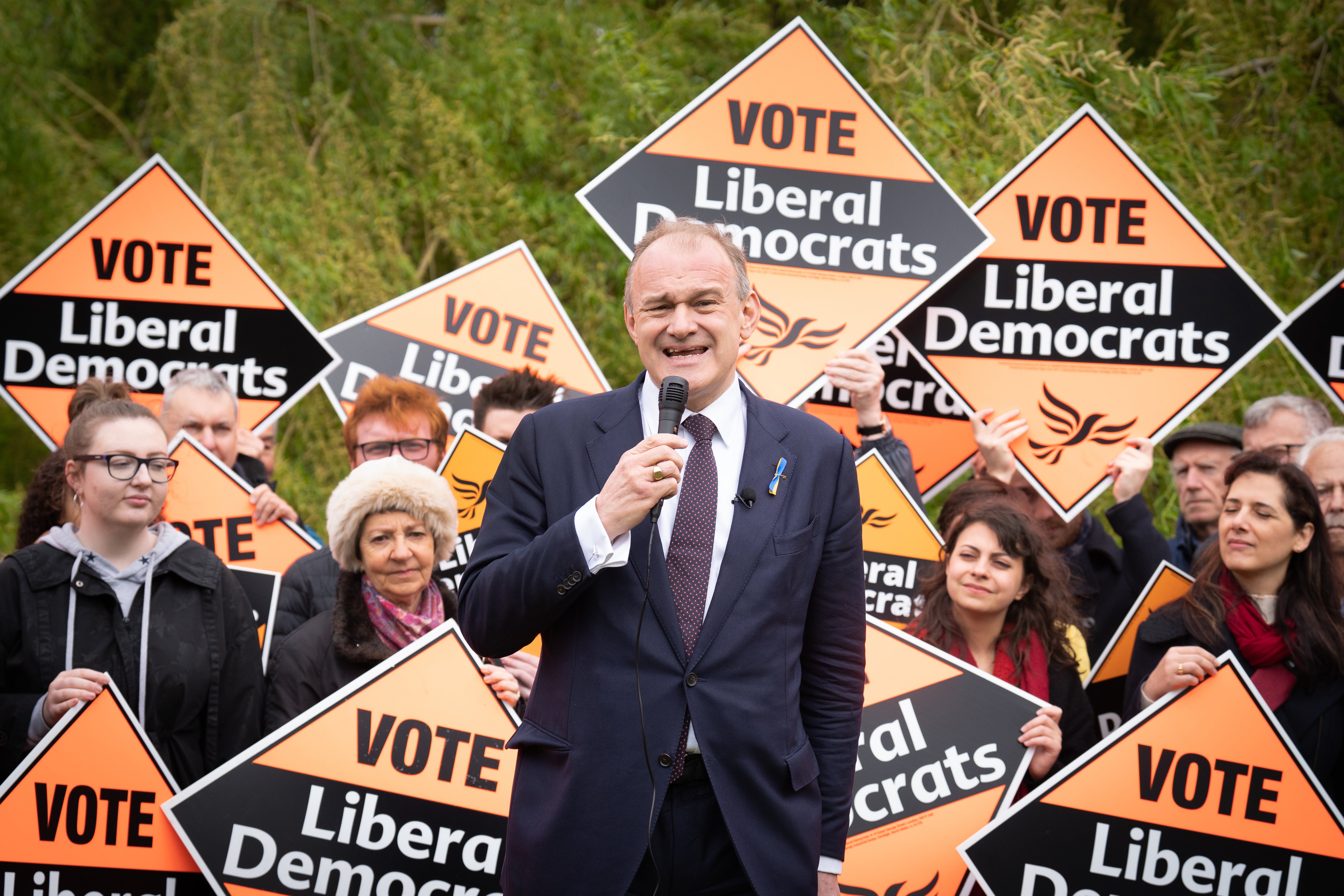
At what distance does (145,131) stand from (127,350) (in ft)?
15.0

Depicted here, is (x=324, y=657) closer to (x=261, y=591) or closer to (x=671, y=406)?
(x=261, y=591)

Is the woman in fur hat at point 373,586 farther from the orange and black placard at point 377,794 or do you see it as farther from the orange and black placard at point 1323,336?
the orange and black placard at point 1323,336

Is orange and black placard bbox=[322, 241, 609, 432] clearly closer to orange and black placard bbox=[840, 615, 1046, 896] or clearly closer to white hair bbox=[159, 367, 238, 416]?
white hair bbox=[159, 367, 238, 416]

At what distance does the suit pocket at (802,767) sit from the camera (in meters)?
2.41

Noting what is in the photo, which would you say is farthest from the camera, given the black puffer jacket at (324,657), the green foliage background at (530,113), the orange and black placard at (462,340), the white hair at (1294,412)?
the green foliage background at (530,113)

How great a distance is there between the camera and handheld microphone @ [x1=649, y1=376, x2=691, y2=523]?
2316 millimetres

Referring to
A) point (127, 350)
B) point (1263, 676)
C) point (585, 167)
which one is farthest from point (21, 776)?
point (585, 167)

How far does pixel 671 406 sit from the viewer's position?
233cm

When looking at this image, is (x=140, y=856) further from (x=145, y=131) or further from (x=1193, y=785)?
(x=145, y=131)

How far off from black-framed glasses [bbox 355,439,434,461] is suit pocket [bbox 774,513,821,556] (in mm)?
2659

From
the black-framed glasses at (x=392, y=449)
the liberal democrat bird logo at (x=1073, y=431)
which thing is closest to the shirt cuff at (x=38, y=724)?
the black-framed glasses at (x=392, y=449)

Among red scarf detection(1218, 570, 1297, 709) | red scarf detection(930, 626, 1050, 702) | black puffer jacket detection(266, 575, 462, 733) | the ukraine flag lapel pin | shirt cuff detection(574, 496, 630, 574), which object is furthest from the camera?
red scarf detection(930, 626, 1050, 702)

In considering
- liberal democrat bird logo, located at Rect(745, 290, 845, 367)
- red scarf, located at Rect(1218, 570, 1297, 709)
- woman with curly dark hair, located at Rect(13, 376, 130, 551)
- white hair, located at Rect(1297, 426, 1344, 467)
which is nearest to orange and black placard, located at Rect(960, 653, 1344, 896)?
red scarf, located at Rect(1218, 570, 1297, 709)

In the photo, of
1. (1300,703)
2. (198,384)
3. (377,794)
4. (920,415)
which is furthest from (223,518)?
(1300,703)
